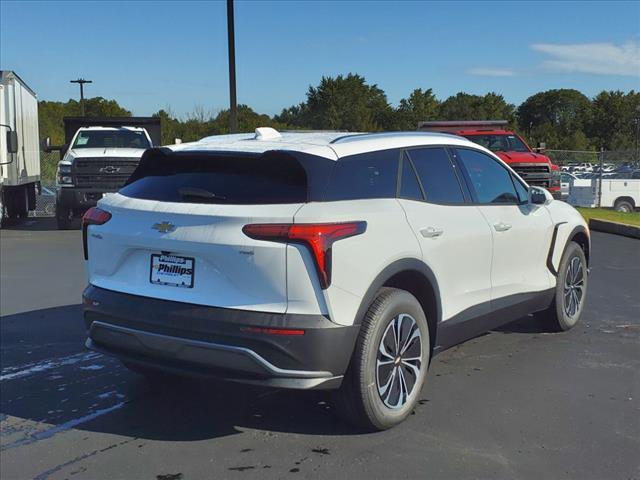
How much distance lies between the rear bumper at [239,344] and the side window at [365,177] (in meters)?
0.74

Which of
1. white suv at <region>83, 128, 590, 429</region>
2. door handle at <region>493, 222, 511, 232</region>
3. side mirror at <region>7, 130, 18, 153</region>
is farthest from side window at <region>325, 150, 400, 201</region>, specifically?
side mirror at <region>7, 130, 18, 153</region>

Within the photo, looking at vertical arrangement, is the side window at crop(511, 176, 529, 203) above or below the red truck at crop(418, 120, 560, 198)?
below

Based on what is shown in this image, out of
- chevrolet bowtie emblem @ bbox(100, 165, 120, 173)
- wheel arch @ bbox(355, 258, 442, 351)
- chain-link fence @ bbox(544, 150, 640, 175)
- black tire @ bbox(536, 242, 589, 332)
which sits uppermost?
chain-link fence @ bbox(544, 150, 640, 175)

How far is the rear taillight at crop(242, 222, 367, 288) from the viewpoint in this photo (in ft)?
11.1

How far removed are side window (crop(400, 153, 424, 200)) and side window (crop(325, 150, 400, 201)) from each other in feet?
0.21

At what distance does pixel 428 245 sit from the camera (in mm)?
4125

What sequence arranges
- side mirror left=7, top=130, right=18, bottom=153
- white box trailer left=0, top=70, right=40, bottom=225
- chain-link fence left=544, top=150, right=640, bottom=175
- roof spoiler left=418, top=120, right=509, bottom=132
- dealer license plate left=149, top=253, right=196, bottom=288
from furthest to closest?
chain-link fence left=544, top=150, right=640, bottom=175 → roof spoiler left=418, top=120, right=509, bottom=132 → white box trailer left=0, top=70, right=40, bottom=225 → side mirror left=7, top=130, right=18, bottom=153 → dealer license plate left=149, top=253, right=196, bottom=288

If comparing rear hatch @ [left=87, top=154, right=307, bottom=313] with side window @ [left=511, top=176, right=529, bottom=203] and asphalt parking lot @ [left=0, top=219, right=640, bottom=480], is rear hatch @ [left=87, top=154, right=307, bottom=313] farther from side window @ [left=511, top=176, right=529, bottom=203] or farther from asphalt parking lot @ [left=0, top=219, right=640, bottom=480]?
side window @ [left=511, top=176, right=529, bottom=203]

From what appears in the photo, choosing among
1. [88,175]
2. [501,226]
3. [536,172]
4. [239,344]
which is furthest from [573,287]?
[88,175]

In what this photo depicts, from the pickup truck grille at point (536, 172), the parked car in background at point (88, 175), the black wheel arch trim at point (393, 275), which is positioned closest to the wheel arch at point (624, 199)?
the pickup truck grille at point (536, 172)

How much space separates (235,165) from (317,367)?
124 centimetres

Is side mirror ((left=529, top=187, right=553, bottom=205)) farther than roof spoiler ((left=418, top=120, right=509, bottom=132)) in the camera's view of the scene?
No

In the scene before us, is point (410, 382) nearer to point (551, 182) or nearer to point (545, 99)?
point (551, 182)

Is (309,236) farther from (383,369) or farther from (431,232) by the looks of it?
(431,232)
